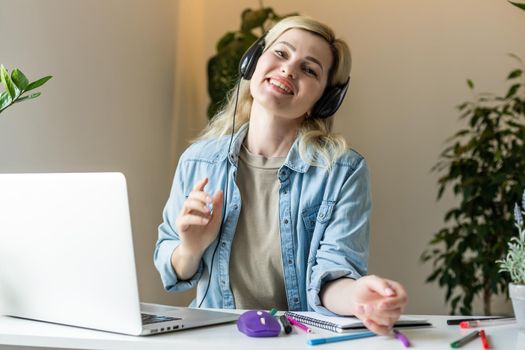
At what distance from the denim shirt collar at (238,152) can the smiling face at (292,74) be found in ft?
0.29

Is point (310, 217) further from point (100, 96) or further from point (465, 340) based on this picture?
point (100, 96)

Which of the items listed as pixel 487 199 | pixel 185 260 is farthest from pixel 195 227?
pixel 487 199

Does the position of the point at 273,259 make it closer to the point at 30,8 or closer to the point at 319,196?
the point at 319,196

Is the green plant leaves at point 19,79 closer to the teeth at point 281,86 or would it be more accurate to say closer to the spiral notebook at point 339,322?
the teeth at point 281,86

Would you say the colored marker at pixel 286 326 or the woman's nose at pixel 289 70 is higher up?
the woman's nose at pixel 289 70

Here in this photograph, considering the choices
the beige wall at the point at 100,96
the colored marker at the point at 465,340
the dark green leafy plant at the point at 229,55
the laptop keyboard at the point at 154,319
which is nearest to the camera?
the colored marker at the point at 465,340

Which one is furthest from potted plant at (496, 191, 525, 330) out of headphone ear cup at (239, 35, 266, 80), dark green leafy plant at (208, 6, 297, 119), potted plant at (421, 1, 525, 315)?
dark green leafy plant at (208, 6, 297, 119)

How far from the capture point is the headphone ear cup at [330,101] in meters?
1.55

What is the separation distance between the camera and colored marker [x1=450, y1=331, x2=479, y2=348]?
3.12 feet

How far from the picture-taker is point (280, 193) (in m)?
1.46

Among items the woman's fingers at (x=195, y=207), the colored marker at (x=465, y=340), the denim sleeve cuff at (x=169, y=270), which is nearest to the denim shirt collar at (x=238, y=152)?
the denim sleeve cuff at (x=169, y=270)

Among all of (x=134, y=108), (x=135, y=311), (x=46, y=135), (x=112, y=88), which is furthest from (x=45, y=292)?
(x=134, y=108)

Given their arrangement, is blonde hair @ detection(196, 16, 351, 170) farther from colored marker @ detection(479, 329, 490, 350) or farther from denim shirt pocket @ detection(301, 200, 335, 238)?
colored marker @ detection(479, 329, 490, 350)

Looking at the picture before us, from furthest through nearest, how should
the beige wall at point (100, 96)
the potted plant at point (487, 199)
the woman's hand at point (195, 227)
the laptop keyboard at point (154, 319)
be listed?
the potted plant at point (487, 199), the beige wall at point (100, 96), the woman's hand at point (195, 227), the laptop keyboard at point (154, 319)
